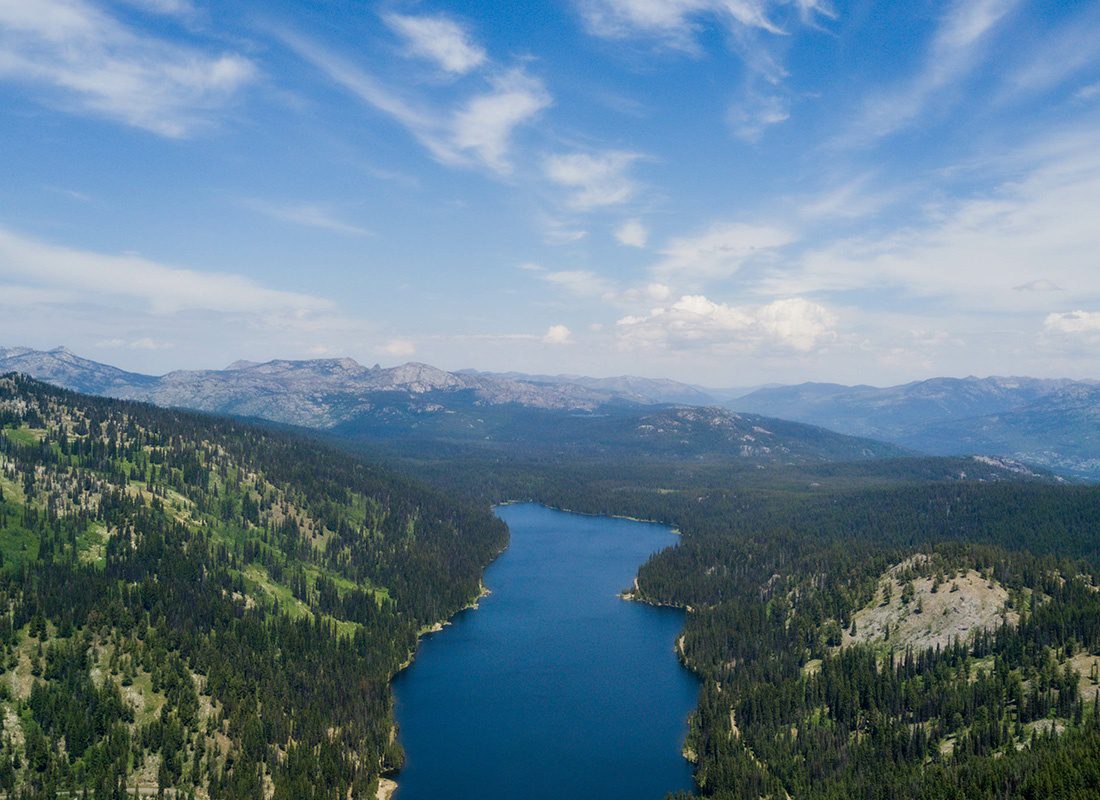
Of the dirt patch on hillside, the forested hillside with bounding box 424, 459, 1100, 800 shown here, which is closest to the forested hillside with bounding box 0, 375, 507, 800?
the forested hillside with bounding box 424, 459, 1100, 800

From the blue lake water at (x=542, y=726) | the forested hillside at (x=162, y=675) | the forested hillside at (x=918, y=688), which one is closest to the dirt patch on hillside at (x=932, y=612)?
the forested hillside at (x=918, y=688)

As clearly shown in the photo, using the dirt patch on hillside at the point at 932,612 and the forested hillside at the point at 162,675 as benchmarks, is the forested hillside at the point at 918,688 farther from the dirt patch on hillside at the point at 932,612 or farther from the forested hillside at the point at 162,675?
the forested hillside at the point at 162,675

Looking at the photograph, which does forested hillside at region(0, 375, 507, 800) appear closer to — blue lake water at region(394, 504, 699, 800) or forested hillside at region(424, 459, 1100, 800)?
blue lake water at region(394, 504, 699, 800)

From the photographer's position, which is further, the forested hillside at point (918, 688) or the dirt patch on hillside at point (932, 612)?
the dirt patch on hillside at point (932, 612)

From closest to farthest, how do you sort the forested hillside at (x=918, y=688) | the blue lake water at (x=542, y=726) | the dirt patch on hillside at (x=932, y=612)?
the forested hillside at (x=918, y=688)
the blue lake water at (x=542, y=726)
the dirt patch on hillside at (x=932, y=612)

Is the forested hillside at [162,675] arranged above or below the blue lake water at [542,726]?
above

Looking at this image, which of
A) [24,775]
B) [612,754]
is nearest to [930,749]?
[612,754]

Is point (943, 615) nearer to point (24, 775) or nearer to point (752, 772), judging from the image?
point (752, 772)

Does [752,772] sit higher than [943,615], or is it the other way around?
[943,615]
